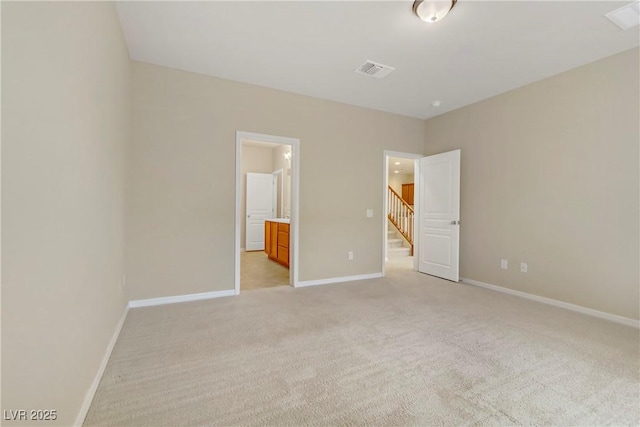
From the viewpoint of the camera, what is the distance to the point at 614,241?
2.83 metres

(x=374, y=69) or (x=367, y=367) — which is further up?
(x=374, y=69)

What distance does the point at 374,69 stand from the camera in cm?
317

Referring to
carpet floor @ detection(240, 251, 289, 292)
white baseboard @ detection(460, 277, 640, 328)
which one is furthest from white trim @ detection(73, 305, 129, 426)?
white baseboard @ detection(460, 277, 640, 328)

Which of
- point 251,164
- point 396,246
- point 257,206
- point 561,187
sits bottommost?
point 396,246

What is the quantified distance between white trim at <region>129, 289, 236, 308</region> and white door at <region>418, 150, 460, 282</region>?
10.4 feet

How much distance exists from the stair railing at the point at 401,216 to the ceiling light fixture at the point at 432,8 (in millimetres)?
5514

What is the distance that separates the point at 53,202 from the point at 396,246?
667 cm

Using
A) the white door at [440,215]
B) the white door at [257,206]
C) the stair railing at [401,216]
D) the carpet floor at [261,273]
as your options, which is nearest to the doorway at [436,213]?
the white door at [440,215]

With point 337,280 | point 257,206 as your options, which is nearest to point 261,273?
point 337,280

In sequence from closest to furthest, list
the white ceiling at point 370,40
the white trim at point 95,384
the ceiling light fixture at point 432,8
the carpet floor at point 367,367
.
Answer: the white trim at point 95,384 < the carpet floor at point 367,367 < the ceiling light fixture at point 432,8 < the white ceiling at point 370,40

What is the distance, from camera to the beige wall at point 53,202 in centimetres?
85

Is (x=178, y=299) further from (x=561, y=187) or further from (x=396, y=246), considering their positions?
(x=396, y=246)

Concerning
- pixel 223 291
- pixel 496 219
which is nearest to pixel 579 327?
pixel 496 219

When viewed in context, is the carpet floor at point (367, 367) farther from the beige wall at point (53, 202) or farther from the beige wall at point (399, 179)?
the beige wall at point (399, 179)
